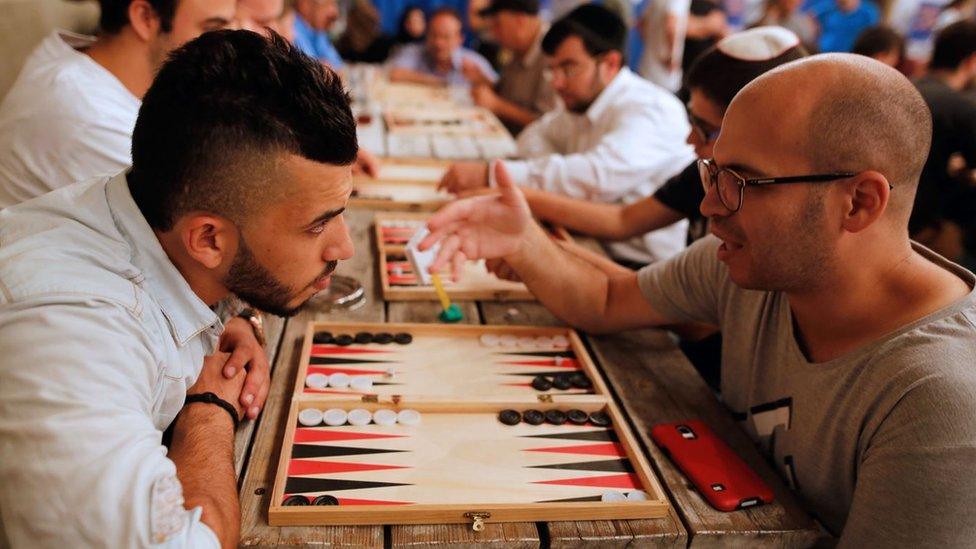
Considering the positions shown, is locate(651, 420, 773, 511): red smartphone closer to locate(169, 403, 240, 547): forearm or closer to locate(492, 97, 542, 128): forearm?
locate(169, 403, 240, 547): forearm

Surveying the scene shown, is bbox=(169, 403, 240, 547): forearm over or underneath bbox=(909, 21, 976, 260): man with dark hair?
over

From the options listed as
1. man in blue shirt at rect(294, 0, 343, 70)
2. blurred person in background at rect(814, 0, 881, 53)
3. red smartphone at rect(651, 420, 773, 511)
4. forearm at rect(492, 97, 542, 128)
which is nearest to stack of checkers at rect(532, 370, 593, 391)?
red smartphone at rect(651, 420, 773, 511)

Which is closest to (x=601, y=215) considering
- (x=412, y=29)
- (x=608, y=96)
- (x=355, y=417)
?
(x=608, y=96)

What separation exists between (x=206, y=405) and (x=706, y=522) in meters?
1.04

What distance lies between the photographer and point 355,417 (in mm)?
1522

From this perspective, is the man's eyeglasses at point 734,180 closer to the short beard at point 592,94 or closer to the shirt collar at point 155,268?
the shirt collar at point 155,268

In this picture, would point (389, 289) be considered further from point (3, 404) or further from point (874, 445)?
point (874, 445)

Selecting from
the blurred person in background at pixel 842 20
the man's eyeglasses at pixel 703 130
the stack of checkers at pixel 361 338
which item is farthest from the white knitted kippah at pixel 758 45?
the blurred person in background at pixel 842 20

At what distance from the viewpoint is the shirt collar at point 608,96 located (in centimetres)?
361

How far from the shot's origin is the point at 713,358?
8.86ft

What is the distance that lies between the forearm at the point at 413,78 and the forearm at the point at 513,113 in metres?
0.82

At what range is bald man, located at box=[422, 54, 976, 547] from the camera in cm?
122

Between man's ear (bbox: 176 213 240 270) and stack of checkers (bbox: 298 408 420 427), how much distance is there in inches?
15.1

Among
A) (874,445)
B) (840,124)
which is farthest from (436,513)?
(840,124)
